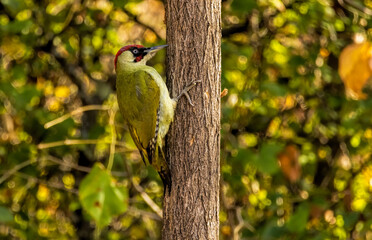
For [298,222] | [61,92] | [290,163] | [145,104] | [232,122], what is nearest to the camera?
[145,104]

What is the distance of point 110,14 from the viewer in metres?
5.24

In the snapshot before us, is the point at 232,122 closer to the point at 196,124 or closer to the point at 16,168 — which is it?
the point at 16,168

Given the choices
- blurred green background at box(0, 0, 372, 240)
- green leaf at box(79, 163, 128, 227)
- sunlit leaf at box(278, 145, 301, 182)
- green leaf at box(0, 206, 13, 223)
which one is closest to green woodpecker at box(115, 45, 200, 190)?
green leaf at box(79, 163, 128, 227)

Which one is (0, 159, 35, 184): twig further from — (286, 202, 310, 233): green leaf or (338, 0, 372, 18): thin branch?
(338, 0, 372, 18): thin branch

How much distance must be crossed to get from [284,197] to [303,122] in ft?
2.65

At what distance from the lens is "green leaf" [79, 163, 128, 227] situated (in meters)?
3.43

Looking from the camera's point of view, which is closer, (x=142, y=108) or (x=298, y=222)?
(x=142, y=108)

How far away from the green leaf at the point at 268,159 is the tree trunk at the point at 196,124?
4.83ft

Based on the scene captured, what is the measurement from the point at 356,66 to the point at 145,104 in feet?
4.43

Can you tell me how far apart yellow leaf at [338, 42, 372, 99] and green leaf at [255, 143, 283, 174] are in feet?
2.62

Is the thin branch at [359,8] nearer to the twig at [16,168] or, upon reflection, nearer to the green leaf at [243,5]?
the green leaf at [243,5]

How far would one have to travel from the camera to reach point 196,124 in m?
2.89

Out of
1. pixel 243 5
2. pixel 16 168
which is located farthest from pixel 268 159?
pixel 16 168

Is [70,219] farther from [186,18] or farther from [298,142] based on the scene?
[186,18]
